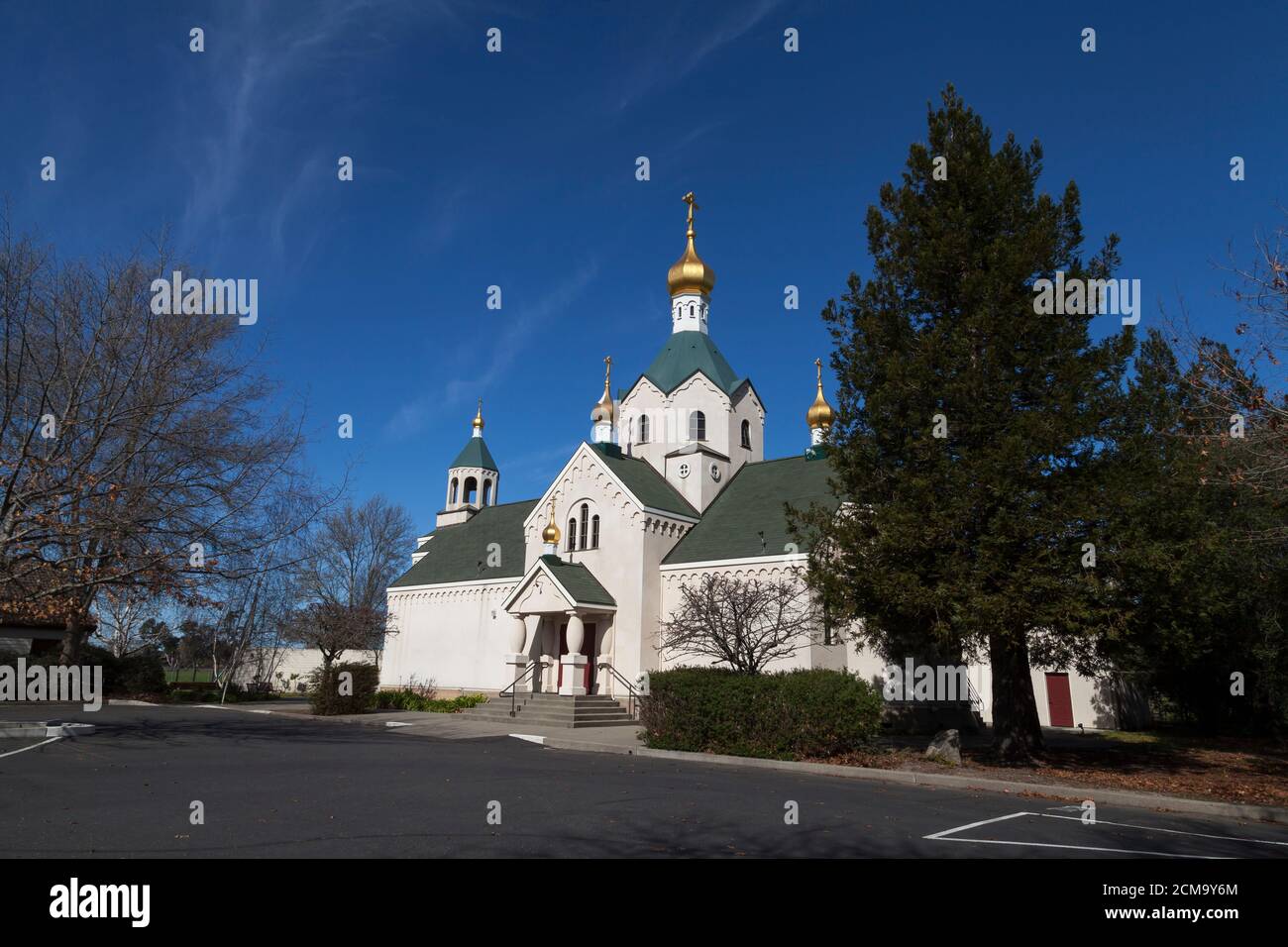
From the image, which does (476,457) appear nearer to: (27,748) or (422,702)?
(422,702)

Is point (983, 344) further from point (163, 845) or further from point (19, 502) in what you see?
point (19, 502)

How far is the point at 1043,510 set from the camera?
587 inches

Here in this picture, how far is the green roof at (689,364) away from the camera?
36219mm

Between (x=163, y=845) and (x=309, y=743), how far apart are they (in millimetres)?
11633

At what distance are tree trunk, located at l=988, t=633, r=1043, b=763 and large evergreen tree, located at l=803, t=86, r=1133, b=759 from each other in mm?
35

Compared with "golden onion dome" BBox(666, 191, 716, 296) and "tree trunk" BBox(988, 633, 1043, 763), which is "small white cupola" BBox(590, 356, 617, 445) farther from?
"tree trunk" BBox(988, 633, 1043, 763)

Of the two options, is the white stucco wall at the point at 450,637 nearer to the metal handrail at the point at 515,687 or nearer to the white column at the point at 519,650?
the white column at the point at 519,650

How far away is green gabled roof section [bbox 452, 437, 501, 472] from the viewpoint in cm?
4922

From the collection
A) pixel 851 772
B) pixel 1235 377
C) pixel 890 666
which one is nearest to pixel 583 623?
pixel 890 666

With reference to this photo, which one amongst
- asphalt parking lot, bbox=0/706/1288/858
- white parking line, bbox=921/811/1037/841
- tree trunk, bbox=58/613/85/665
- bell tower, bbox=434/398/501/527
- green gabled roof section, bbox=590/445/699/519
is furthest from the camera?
bell tower, bbox=434/398/501/527

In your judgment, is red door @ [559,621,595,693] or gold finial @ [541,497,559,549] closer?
red door @ [559,621,595,693]

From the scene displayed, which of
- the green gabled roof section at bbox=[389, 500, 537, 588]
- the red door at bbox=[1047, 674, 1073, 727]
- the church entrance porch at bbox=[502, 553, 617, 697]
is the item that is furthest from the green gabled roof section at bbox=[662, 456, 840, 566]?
the red door at bbox=[1047, 674, 1073, 727]
